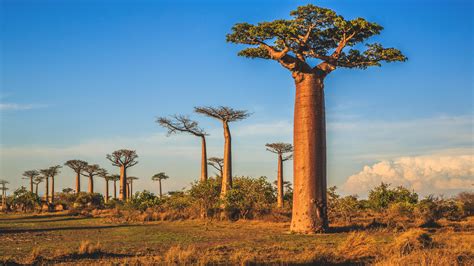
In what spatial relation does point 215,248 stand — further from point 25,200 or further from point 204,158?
point 25,200

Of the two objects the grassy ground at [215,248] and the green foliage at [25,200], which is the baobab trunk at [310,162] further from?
the green foliage at [25,200]

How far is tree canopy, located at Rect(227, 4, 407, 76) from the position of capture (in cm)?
1302

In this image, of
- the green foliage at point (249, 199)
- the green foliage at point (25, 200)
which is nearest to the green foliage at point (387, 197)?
the green foliage at point (249, 199)

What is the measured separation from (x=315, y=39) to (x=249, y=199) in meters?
6.91

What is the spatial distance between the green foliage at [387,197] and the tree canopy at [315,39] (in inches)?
302

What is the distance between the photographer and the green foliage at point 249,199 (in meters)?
18.3

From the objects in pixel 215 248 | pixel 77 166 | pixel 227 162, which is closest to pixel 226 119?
pixel 227 162

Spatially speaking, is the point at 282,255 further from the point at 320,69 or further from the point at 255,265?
the point at 320,69

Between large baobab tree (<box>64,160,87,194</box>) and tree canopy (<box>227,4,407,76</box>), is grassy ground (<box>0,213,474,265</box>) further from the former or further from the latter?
large baobab tree (<box>64,160,87,194</box>)

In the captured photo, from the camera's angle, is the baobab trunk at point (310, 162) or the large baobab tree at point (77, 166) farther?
the large baobab tree at point (77, 166)

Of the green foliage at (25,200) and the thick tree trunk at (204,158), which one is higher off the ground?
the thick tree trunk at (204,158)

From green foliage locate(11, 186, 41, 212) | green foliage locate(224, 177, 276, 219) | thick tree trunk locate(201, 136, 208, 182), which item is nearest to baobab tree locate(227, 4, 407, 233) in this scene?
green foliage locate(224, 177, 276, 219)

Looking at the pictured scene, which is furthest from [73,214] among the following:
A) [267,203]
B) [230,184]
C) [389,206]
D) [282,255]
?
[282,255]

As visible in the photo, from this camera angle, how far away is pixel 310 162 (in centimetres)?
1252
